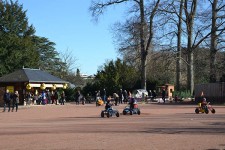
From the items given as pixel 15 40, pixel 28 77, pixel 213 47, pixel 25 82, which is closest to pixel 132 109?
pixel 213 47

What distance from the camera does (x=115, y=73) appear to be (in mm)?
62781

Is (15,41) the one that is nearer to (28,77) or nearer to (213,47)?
(28,77)

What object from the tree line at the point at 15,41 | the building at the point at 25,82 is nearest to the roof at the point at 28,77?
the building at the point at 25,82

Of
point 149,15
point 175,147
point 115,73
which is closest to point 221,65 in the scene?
point 149,15

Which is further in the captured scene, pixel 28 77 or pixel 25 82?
pixel 28 77

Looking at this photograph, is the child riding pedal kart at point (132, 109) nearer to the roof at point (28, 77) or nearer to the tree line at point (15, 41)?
the roof at point (28, 77)

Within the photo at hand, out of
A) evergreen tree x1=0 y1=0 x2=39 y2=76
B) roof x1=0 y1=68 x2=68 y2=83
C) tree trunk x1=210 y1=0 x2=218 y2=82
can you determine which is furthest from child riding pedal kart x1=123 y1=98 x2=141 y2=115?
evergreen tree x1=0 y1=0 x2=39 y2=76

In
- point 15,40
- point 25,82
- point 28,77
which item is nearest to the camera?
point 25,82

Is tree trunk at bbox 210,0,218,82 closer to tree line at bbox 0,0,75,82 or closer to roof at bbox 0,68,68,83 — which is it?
roof at bbox 0,68,68,83

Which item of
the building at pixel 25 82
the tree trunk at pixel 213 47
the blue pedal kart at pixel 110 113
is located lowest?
the blue pedal kart at pixel 110 113

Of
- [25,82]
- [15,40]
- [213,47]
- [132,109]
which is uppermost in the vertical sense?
[15,40]

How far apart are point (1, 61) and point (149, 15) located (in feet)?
99.1

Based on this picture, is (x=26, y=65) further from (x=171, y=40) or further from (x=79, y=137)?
(x=79, y=137)

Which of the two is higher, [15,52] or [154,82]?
[15,52]
